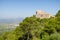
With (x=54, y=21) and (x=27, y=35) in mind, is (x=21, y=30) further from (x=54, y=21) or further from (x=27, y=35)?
(x=54, y=21)

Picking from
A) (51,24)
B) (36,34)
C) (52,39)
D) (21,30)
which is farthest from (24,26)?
(52,39)

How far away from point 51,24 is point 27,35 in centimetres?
789

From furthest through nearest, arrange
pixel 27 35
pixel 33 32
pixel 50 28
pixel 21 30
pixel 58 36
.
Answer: pixel 21 30 < pixel 27 35 < pixel 33 32 < pixel 50 28 < pixel 58 36

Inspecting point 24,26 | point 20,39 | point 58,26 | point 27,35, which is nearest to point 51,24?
point 58,26

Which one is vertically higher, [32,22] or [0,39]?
[32,22]

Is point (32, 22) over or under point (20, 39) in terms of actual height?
over

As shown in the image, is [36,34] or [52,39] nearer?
[52,39]

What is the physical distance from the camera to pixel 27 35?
3869 centimetres

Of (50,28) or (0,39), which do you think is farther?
(0,39)

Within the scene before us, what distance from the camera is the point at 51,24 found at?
3198cm

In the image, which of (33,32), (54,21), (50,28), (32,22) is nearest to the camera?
(50,28)

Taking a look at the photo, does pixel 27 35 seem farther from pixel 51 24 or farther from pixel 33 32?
pixel 51 24

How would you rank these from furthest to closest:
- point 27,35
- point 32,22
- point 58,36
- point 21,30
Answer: point 21,30, point 32,22, point 27,35, point 58,36

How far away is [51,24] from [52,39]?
12242 millimetres
